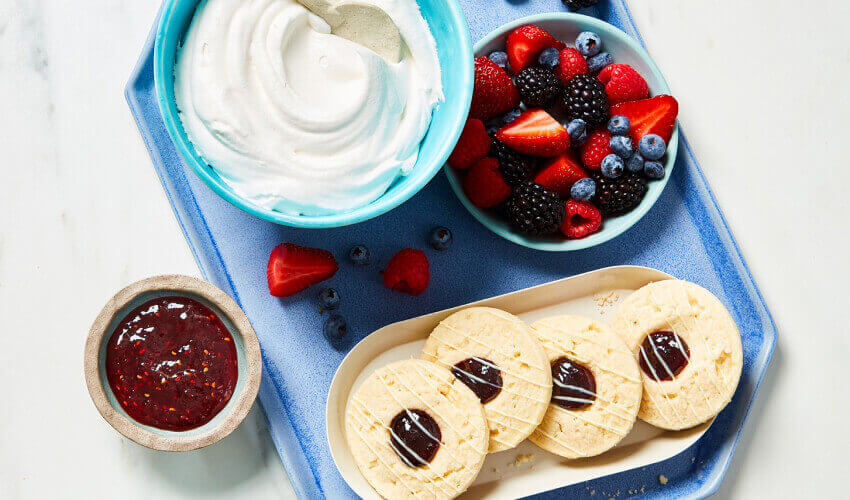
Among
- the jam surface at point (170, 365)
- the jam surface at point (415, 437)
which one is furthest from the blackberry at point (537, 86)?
the jam surface at point (170, 365)

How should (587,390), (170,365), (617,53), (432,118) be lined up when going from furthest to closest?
(617,53)
(587,390)
(170,365)
(432,118)

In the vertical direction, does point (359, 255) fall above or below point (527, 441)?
above

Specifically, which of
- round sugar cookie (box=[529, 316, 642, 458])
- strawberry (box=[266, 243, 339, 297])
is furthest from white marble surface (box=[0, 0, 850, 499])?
round sugar cookie (box=[529, 316, 642, 458])

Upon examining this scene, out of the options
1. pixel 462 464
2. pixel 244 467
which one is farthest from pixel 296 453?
pixel 462 464

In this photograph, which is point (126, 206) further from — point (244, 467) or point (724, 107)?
point (724, 107)

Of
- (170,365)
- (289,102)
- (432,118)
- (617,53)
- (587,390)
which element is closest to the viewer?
(289,102)

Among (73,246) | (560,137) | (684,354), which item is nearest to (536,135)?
(560,137)

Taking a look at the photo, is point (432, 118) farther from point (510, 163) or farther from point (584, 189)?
point (584, 189)
